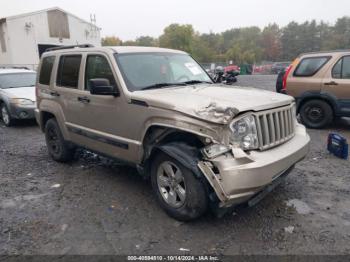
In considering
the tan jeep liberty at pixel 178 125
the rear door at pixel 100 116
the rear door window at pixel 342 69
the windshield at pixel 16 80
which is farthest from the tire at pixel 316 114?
the windshield at pixel 16 80

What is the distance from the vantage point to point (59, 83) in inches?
209

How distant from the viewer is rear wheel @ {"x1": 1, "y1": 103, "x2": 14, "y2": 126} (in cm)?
927

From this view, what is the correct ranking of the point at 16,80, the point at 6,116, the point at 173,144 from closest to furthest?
the point at 173,144, the point at 6,116, the point at 16,80

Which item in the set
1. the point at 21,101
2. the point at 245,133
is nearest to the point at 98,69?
the point at 245,133

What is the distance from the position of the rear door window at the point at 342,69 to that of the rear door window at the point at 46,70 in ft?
20.2

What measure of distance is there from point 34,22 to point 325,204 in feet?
94.9

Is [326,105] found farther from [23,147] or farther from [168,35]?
[168,35]

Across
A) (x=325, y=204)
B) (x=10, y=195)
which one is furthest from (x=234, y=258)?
(x=10, y=195)

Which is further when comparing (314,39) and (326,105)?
(314,39)

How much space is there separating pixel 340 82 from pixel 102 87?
19.2ft

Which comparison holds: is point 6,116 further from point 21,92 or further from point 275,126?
point 275,126

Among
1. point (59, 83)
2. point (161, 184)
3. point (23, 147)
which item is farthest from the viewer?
point (23, 147)

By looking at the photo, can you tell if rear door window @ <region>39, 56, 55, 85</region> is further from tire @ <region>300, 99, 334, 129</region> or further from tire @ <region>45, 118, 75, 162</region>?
tire @ <region>300, 99, 334, 129</region>

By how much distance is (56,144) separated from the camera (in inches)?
228
